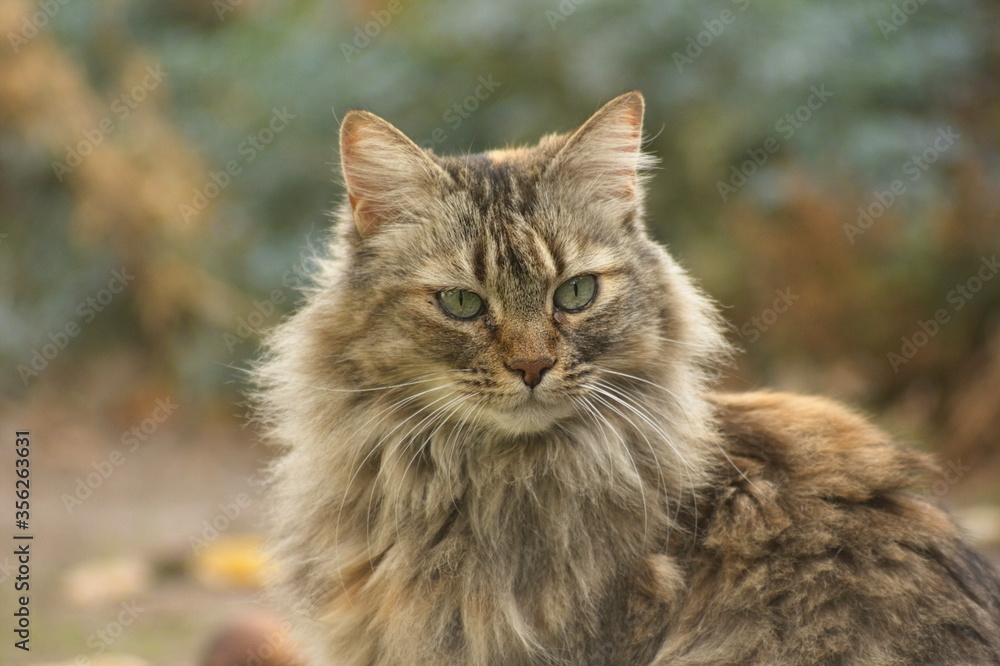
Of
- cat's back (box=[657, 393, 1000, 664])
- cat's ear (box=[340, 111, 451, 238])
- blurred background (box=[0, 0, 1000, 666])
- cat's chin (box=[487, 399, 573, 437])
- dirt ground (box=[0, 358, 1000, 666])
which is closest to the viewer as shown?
cat's back (box=[657, 393, 1000, 664])

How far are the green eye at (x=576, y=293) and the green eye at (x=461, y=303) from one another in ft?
0.69

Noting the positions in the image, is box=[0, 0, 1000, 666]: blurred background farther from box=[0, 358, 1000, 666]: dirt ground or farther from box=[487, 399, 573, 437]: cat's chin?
box=[487, 399, 573, 437]: cat's chin

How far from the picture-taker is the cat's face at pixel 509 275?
2.67 m

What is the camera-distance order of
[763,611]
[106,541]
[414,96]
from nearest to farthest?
[763,611] < [106,541] < [414,96]

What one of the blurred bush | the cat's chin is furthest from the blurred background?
the cat's chin

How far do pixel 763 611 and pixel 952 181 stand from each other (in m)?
5.12

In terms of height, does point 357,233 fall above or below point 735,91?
below

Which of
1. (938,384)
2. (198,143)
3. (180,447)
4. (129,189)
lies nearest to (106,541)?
(180,447)

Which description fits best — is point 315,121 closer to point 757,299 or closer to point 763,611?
point 757,299

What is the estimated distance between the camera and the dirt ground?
461 centimetres

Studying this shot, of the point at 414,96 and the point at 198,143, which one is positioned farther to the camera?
the point at 198,143

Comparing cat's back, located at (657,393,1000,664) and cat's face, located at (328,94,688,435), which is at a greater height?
cat's face, located at (328,94,688,435)

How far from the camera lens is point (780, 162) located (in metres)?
6.91

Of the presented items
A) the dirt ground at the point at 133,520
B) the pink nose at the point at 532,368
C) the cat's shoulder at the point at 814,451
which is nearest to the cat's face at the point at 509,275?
the pink nose at the point at 532,368
